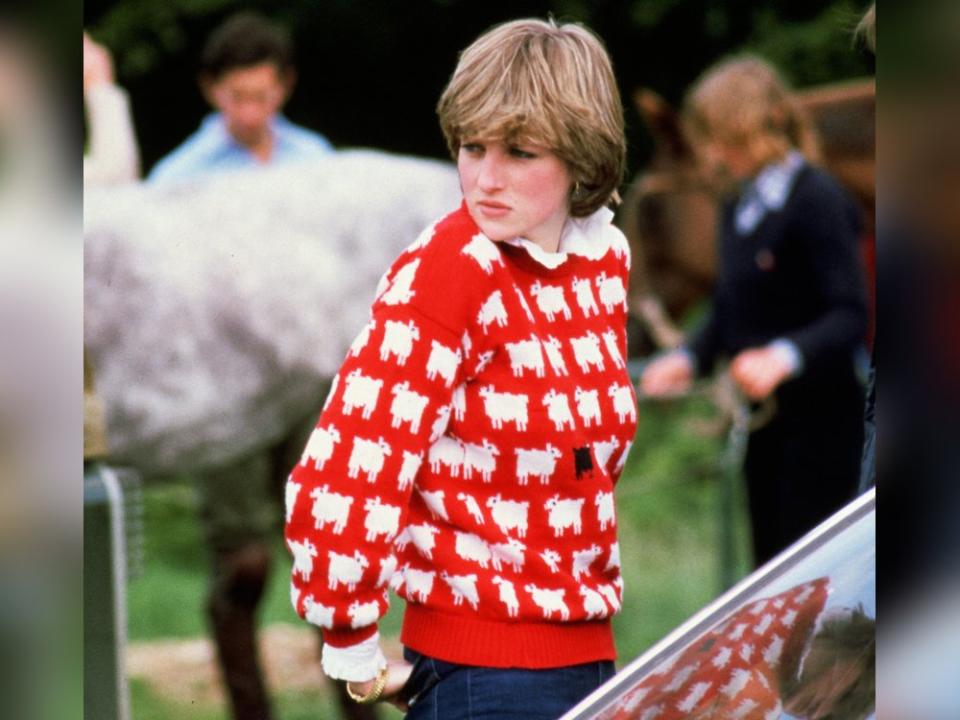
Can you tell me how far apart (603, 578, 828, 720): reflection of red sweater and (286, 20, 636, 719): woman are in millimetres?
236

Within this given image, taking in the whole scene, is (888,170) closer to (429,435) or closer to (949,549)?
(949,549)

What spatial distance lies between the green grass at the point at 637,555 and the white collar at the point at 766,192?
3.14 ft

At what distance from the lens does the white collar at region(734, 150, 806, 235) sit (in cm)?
290

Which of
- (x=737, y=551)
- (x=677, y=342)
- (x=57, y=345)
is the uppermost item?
(x=57, y=345)

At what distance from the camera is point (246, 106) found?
2912 millimetres

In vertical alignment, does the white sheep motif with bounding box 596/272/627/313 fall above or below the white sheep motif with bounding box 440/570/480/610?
above

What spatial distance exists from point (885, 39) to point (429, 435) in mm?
510

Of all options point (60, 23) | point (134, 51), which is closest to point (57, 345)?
point (60, 23)

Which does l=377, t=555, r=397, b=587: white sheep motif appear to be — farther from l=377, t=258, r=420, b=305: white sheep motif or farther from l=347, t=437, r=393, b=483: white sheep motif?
l=377, t=258, r=420, b=305: white sheep motif

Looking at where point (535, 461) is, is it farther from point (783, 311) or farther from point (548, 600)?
point (783, 311)

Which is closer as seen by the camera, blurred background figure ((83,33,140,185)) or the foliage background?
blurred background figure ((83,33,140,185))

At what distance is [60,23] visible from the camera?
3.80 ft

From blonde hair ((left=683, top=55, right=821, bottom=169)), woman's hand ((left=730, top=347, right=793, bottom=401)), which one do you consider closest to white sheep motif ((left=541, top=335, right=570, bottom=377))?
woman's hand ((left=730, top=347, right=793, bottom=401))

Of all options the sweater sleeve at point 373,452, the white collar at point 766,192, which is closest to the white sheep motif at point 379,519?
the sweater sleeve at point 373,452
